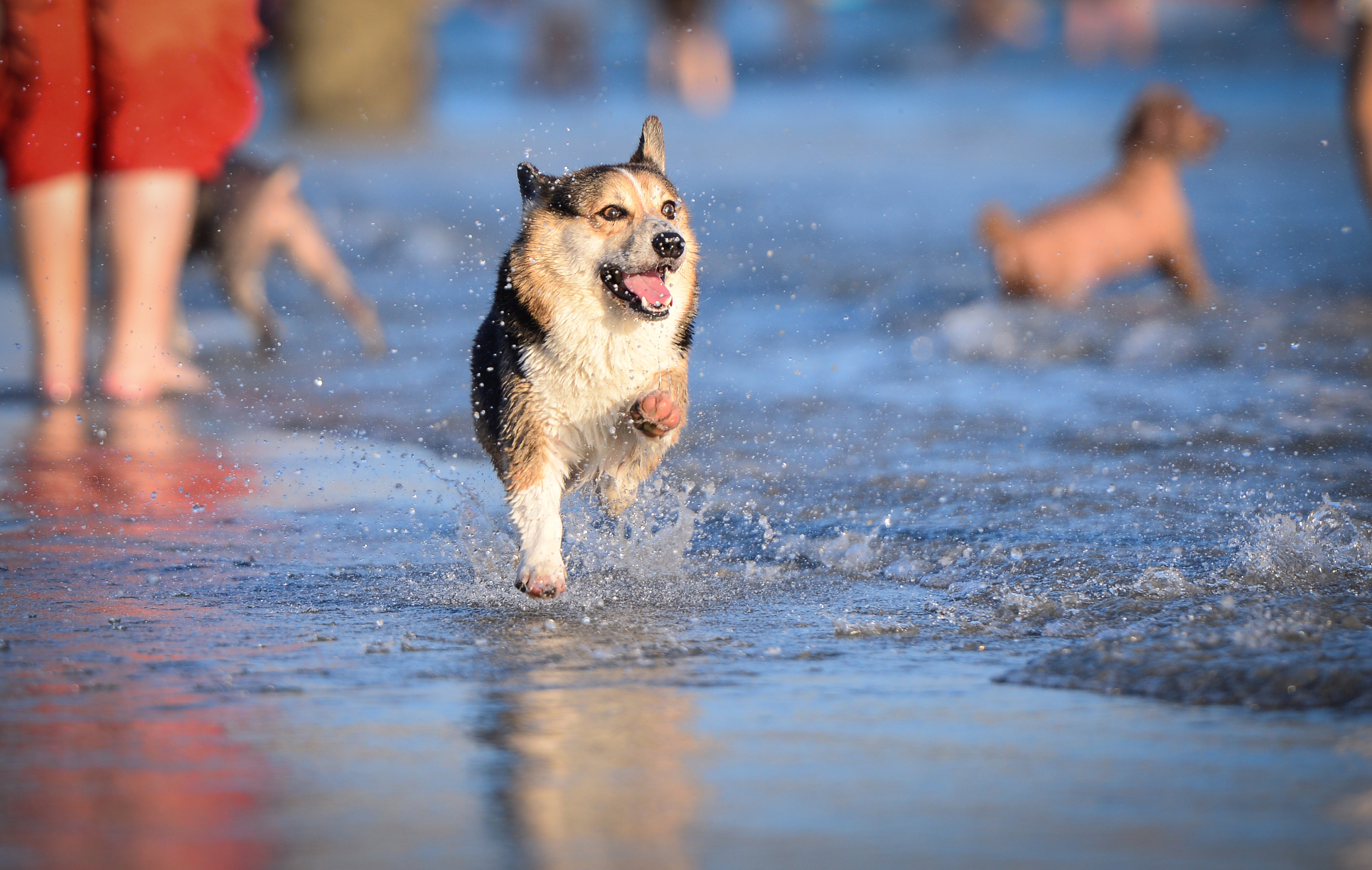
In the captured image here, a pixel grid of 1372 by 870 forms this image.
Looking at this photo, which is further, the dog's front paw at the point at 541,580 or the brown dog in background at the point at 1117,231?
the brown dog in background at the point at 1117,231

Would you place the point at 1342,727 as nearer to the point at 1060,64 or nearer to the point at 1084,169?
the point at 1084,169

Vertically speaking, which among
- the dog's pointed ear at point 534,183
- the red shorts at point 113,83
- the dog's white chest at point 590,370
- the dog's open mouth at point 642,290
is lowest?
the dog's white chest at point 590,370

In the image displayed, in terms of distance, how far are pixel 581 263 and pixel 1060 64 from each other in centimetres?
2761

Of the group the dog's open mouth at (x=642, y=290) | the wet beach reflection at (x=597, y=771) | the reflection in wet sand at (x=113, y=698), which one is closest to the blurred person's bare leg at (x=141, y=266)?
the reflection in wet sand at (x=113, y=698)

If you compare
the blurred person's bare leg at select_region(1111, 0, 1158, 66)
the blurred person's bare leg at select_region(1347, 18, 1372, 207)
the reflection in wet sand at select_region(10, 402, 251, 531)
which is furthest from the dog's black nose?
the blurred person's bare leg at select_region(1111, 0, 1158, 66)

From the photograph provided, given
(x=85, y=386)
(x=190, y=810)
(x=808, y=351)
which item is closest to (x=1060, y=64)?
(x=808, y=351)

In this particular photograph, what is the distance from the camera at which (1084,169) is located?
16.8m

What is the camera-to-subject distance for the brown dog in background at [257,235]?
26.8ft

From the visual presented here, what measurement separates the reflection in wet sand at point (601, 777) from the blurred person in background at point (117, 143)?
4.10 metres

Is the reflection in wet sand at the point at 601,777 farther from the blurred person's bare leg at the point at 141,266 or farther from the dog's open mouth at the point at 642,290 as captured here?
the blurred person's bare leg at the point at 141,266

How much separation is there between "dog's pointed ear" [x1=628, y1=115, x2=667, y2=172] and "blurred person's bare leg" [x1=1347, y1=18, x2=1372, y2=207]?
13.0 ft

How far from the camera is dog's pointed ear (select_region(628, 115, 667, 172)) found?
4.69 m

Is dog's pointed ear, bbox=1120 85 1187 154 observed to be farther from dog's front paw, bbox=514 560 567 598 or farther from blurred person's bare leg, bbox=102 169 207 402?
dog's front paw, bbox=514 560 567 598

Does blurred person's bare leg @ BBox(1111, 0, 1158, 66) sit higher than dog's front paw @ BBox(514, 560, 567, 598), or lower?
higher
